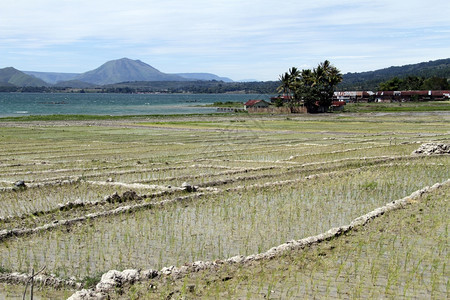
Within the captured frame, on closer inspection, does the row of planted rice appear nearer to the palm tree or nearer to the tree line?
the palm tree

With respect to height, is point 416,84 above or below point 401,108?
above

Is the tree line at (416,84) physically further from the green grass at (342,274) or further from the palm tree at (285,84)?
the green grass at (342,274)

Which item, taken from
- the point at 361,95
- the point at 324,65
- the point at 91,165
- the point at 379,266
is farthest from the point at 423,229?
the point at 361,95

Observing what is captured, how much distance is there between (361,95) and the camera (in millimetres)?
97750

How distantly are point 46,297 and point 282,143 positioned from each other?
63.5ft

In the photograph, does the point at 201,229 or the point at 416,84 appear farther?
the point at 416,84

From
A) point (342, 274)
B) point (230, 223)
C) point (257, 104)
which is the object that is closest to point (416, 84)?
point (257, 104)

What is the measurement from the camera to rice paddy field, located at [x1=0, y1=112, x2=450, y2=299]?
566cm

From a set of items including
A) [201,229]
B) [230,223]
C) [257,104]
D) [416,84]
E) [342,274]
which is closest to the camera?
[342,274]

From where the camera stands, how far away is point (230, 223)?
8508mm

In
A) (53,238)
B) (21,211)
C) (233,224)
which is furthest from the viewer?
(21,211)

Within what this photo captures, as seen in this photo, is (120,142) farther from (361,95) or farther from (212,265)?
(361,95)

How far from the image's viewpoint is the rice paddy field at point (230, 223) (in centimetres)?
566

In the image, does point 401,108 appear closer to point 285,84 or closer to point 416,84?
point 285,84
